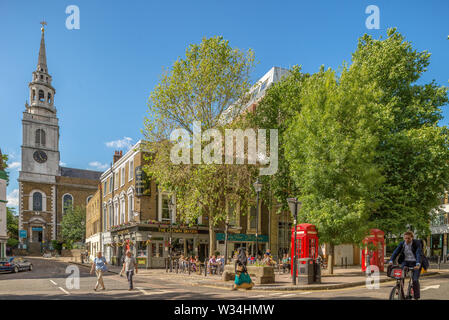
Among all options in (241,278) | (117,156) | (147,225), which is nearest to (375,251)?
(241,278)

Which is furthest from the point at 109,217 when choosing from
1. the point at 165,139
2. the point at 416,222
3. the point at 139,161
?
the point at 416,222

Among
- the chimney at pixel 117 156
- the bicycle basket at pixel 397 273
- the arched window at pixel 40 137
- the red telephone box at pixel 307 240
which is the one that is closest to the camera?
the bicycle basket at pixel 397 273

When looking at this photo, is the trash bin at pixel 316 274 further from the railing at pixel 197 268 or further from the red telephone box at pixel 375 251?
the railing at pixel 197 268

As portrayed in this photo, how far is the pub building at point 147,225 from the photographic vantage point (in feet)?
114

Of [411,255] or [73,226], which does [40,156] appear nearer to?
[73,226]

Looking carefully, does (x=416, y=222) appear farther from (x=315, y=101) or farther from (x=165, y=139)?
(x=165, y=139)

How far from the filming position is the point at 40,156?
277ft

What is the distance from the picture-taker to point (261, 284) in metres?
17.9

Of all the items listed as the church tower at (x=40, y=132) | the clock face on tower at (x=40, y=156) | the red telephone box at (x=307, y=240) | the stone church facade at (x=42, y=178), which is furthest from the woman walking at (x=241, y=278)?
the clock face on tower at (x=40, y=156)

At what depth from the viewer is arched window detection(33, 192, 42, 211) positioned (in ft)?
264

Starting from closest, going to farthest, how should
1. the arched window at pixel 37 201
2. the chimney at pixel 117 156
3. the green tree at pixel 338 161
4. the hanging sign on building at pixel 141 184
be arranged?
1. the green tree at pixel 338 161
2. the hanging sign on building at pixel 141 184
3. the chimney at pixel 117 156
4. the arched window at pixel 37 201

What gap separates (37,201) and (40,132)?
49.9ft

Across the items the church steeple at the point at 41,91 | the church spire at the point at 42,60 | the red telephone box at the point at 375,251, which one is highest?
the church spire at the point at 42,60

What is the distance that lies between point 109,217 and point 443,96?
35080 millimetres
